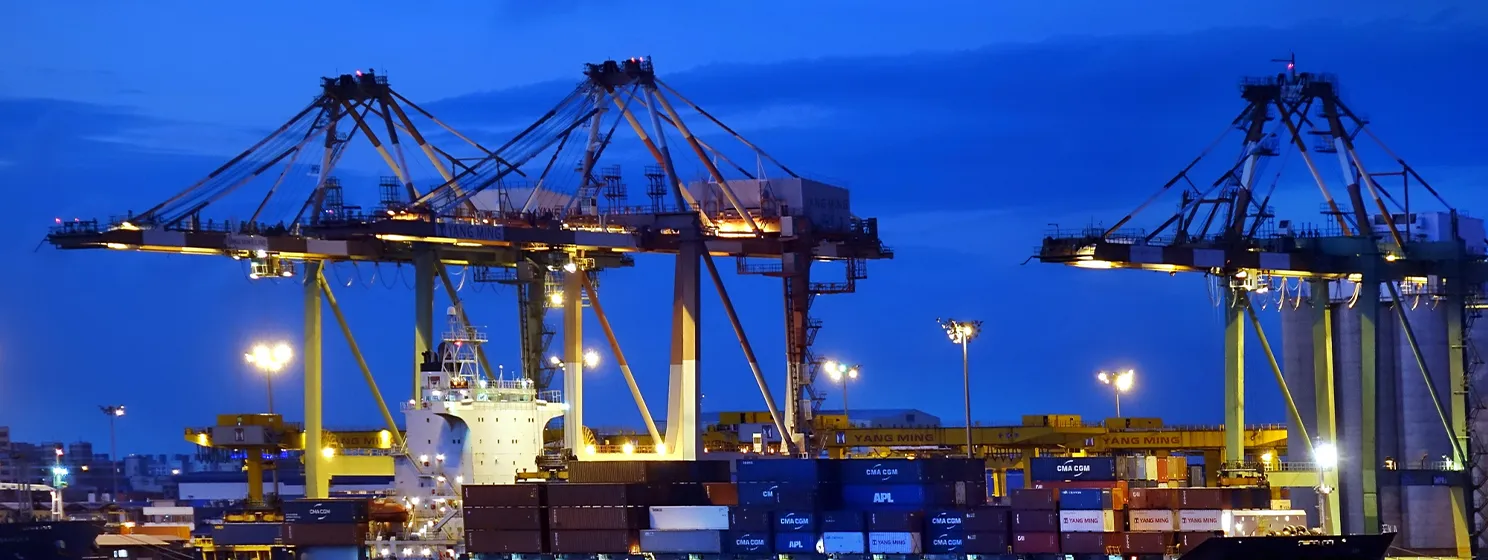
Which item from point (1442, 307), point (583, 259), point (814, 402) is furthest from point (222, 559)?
point (1442, 307)

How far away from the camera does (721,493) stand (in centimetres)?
4884

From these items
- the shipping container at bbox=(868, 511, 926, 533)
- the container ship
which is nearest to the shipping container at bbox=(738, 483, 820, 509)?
the container ship

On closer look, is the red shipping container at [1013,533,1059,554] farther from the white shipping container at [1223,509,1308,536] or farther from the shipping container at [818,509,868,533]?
the white shipping container at [1223,509,1308,536]

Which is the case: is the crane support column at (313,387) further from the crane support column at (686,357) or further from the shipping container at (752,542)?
the shipping container at (752,542)

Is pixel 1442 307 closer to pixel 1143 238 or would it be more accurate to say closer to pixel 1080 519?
pixel 1143 238

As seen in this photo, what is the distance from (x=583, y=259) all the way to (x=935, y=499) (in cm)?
1682

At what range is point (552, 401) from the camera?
57.7 m

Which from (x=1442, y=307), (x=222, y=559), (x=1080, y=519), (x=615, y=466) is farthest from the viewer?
(x=1442, y=307)

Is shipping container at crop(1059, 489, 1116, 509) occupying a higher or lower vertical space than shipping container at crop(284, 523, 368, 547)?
higher

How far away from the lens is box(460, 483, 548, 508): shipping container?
48.5m

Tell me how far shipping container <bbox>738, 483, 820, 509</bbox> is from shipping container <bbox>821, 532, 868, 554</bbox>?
835mm

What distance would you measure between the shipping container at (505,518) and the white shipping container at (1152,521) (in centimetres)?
1357

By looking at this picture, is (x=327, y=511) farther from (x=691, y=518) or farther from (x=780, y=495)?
(x=780, y=495)

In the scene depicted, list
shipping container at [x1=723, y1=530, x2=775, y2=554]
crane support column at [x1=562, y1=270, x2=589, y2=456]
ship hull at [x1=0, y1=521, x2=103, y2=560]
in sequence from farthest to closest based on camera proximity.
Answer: crane support column at [x1=562, y1=270, x2=589, y2=456]
ship hull at [x1=0, y1=521, x2=103, y2=560]
shipping container at [x1=723, y1=530, x2=775, y2=554]
